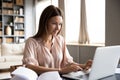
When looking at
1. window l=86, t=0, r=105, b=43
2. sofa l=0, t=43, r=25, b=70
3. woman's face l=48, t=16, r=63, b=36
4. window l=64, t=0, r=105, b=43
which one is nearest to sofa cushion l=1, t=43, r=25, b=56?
sofa l=0, t=43, r=25, b=70

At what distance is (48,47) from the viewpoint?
169cm

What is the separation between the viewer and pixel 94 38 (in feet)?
17.0

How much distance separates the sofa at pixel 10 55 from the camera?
534 centimetres

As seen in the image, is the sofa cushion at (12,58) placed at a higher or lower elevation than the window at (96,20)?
lower

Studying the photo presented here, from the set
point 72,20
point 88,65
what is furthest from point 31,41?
point 72,20

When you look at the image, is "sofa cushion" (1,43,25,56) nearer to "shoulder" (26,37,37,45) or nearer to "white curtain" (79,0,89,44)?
"white curtain" (79,0,89,44)

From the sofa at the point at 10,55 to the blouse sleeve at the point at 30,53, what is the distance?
154 inches

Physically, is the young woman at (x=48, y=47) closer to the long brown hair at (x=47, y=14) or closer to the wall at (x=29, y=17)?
the long brown hair at (x=47, y=14)

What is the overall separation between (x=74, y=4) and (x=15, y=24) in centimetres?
238

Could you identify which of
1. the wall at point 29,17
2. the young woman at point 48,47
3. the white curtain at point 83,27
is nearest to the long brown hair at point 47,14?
the young woman at point 48,47

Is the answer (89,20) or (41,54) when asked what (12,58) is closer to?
(89,20)

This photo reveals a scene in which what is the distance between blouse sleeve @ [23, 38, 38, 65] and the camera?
154 centimetres

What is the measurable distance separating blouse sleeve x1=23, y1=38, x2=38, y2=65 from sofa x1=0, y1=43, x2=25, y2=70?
390 centimetres

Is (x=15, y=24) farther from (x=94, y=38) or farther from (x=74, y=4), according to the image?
(x=94, y=38)
